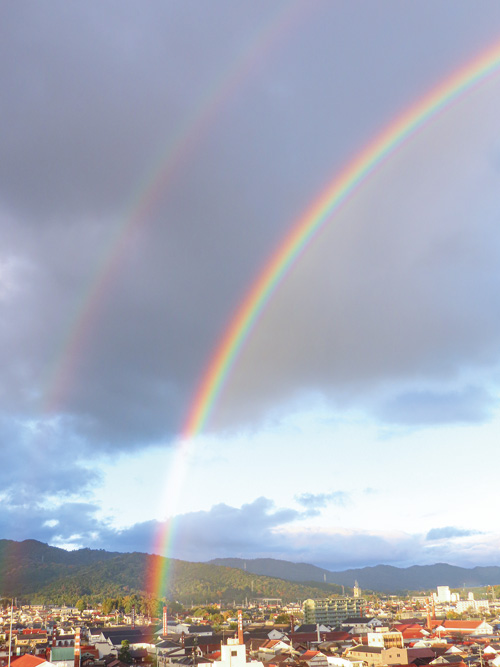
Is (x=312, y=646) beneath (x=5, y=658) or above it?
beneath

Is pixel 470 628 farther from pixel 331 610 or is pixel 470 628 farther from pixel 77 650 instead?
pixel 77 650

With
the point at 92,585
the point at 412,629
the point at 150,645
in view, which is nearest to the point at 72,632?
the point at 150,645

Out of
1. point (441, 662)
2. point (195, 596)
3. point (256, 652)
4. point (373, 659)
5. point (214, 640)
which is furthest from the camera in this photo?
point (195, 596)

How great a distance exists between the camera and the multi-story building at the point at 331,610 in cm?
10562

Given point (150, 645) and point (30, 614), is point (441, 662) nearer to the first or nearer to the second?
point (150, 645)

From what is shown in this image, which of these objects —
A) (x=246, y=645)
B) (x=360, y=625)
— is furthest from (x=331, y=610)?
(x=246, y=645)

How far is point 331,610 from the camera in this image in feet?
373

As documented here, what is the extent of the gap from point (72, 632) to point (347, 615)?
60707 millimetres

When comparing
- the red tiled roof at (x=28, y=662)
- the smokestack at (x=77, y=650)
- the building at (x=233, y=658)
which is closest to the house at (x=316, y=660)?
the building at (x=233, y=658)

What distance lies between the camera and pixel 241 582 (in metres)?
192

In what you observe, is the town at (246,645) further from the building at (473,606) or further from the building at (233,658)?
the building at (473,606)

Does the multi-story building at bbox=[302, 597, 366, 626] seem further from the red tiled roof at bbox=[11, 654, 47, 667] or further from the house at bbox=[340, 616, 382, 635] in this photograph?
the red tiled roof at bbox=[11, 654, 47, 667]

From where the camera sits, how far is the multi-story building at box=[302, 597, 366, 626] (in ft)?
347

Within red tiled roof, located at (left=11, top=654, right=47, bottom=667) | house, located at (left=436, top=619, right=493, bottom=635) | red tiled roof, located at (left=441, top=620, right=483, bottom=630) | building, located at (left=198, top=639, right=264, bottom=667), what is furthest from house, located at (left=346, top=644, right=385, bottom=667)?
red tiled roof, located at (left=441, top=620, right=483, bottom=630)
